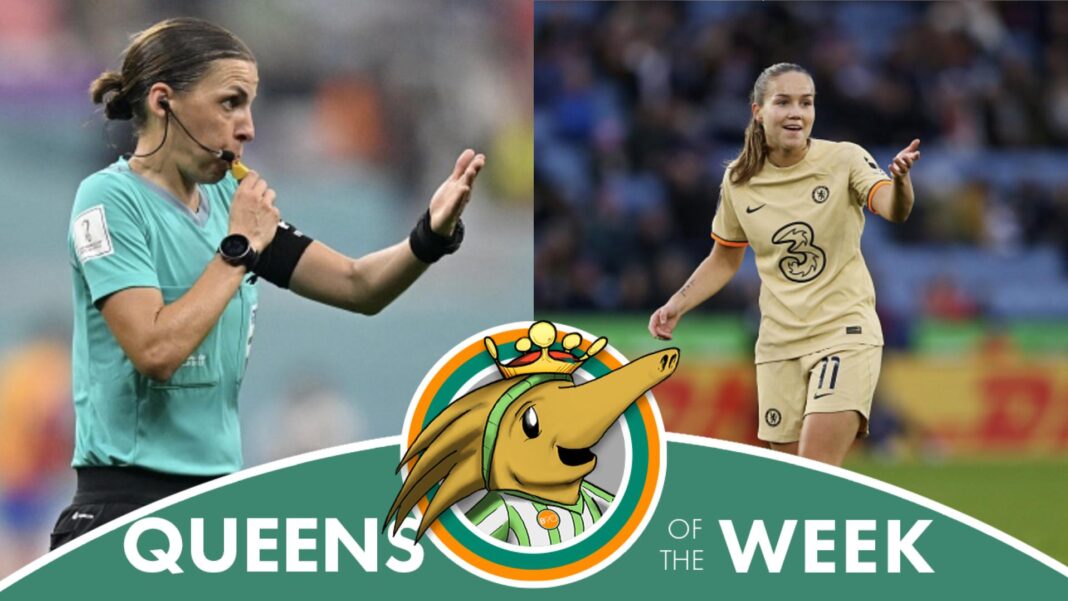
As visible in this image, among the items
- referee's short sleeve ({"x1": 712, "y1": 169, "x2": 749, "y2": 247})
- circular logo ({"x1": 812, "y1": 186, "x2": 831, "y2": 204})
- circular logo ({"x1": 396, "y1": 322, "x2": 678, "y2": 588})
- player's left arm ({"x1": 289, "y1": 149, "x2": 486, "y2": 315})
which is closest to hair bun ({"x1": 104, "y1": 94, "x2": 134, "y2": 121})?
player's left arm ({"x1": 289, "y1": 149, "x2": 486, "y2": 315})

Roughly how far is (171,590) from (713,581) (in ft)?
5.26

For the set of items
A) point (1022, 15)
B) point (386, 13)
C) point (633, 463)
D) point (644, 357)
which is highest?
point (1022, 15)

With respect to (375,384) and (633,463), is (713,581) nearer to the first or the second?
(633,463)

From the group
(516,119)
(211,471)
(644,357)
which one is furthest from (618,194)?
(211,471)

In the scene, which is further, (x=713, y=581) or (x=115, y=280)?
(x=713, y=581)


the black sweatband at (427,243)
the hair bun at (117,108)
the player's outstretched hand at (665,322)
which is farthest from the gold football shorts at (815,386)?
the hair bun at (117,108)

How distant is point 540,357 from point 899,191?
1.14m

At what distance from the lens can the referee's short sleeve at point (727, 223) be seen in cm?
504

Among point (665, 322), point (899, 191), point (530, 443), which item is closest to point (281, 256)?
point (530, 443)

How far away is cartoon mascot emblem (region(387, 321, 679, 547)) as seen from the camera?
467 cm

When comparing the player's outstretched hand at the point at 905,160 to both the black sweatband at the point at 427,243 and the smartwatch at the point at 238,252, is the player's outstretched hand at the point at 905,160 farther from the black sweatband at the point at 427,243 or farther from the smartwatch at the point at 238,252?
the smartwatch at the point at 238,252

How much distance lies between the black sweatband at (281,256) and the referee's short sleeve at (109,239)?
36 centimetres

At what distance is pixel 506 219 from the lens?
5.39 metres

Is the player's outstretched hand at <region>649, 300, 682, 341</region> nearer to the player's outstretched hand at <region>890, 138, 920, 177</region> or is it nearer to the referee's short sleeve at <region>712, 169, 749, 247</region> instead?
the referee's short sleeve at <region>712, 169, 749, 247</region>
